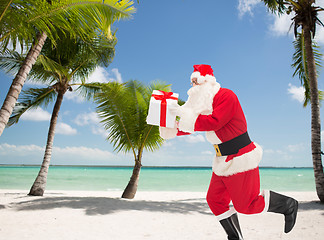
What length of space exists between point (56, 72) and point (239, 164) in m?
6.91

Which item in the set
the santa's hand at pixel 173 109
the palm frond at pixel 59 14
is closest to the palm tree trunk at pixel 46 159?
the palm frond at pixel 59 14

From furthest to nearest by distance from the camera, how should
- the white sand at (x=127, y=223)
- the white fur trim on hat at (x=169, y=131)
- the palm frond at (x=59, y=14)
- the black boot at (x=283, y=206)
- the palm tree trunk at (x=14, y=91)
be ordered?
the palm tree trunk at (x=14, y=91) → the palm frond at (x=59, y=14) → the white sand at (x=127, y=223) → the white fur trim on hat at (x=169, y=131) → the black boot at (x=283, y=206)

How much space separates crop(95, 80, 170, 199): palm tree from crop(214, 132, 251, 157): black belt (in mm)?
5229

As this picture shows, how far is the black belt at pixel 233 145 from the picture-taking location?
2.06 metres

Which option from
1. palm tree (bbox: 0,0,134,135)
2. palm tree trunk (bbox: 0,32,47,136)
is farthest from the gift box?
palm tree trunk (bbox: 0,32,47,136)

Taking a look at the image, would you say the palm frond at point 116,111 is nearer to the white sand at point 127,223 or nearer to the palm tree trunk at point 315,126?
the white sand at point 127,223

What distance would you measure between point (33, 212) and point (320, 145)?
6862 mm

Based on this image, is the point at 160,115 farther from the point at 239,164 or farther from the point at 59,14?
the point at 59,14

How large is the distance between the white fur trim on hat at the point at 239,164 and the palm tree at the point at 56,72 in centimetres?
621

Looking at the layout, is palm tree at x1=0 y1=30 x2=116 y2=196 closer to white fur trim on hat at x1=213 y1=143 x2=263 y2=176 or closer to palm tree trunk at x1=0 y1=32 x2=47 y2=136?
palm tree trunk at x1=0 y1=32 x2=47 y2=136

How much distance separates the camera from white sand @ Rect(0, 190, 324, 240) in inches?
139

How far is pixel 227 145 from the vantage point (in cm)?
207

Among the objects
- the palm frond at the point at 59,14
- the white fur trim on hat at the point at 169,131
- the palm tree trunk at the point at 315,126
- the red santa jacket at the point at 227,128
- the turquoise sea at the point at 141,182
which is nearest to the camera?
the red santa jacket at the point at 227,128

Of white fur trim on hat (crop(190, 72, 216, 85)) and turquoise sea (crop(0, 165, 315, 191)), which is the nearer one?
white fur trim on hat (crop(190, 72, 216, 85))
